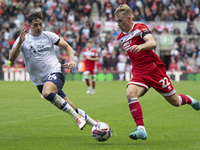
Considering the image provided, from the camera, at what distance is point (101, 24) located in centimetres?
3594

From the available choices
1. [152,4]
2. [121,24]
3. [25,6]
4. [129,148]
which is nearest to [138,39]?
[121,24]

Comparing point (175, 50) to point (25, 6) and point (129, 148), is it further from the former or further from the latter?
point (129, 148)

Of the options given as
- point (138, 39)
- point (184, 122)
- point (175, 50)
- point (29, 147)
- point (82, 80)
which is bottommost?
point (82, 80)

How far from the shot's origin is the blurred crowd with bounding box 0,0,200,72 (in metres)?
33.3

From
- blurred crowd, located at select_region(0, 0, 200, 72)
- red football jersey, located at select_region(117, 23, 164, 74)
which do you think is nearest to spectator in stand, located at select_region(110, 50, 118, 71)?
blurred crowd, located at select_region(0, 0, 200, 72)

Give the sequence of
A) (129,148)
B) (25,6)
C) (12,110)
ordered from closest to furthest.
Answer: (129,148) → (12,110) → (25,6)

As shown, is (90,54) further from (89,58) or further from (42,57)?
(42,57)

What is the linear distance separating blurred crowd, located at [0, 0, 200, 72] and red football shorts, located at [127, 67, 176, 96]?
24.3 metres

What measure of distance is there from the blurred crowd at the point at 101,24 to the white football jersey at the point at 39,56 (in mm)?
24133

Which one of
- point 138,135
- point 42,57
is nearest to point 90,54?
point 42,57

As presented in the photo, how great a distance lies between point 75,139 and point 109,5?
2968cm

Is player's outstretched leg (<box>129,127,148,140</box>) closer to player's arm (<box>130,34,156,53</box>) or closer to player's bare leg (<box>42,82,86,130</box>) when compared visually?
player's bare leg (<box>42,82,86,130</box>)

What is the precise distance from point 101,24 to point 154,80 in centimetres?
2839

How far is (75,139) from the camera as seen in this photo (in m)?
7.82
